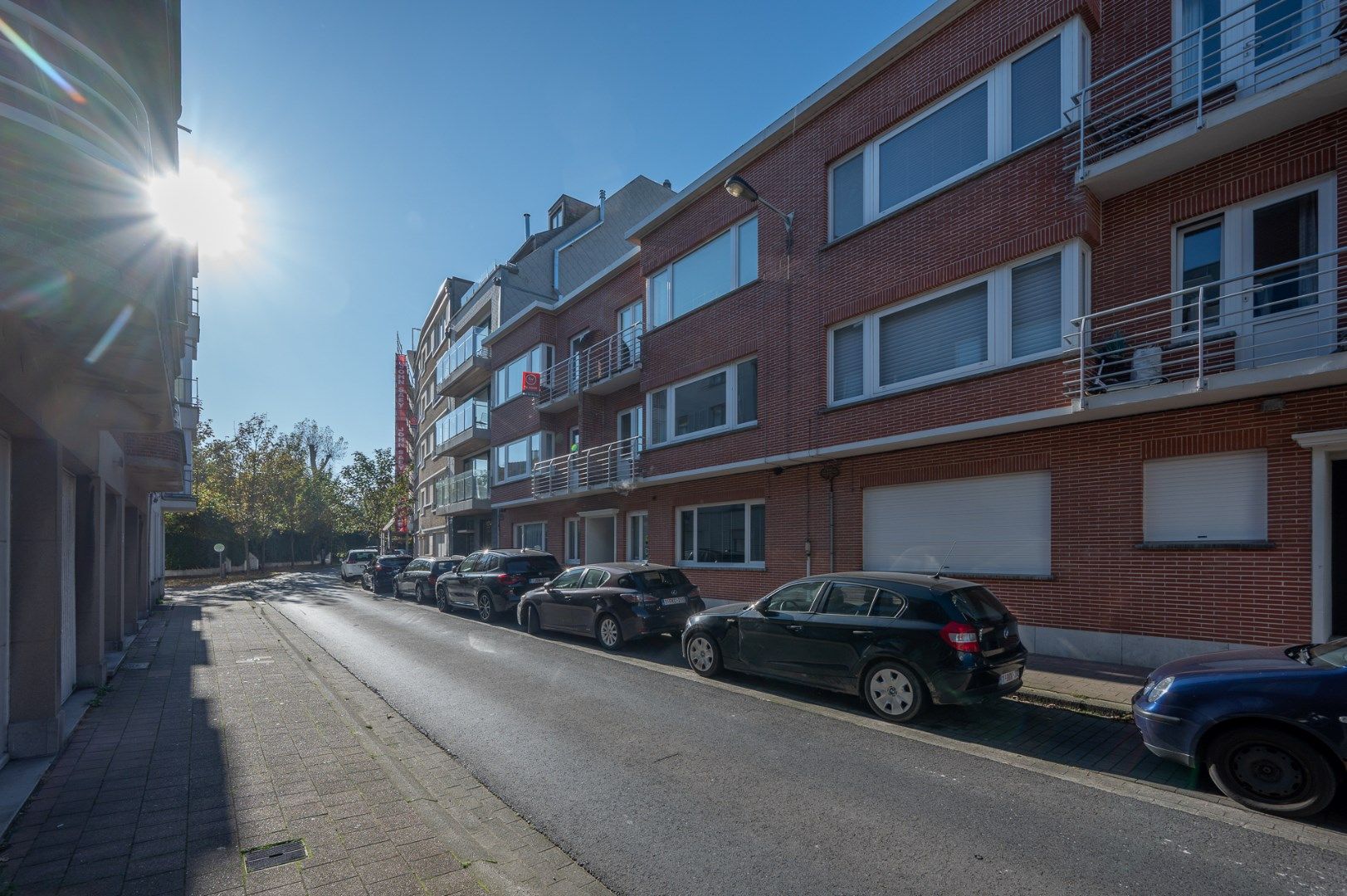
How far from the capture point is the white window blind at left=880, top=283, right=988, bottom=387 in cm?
1033

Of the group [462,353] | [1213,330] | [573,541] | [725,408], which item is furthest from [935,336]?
[462,353]

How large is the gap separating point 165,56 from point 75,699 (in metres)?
6.86

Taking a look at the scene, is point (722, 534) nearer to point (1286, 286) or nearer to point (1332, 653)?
point (1286, 286)

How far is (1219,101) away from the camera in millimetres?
8297

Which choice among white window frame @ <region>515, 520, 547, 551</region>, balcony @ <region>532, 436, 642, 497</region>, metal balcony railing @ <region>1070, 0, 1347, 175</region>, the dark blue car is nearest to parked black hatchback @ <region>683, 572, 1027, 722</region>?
the dark blue car

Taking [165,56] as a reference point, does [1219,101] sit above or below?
above

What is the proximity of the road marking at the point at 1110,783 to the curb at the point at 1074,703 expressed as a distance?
132 centimetres

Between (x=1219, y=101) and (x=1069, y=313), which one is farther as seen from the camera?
(x=1069, y=313)

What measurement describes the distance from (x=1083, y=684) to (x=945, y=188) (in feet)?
24.8

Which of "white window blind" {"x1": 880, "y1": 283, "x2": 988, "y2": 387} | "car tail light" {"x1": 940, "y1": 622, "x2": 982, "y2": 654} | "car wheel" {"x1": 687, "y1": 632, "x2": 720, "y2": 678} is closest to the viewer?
"car tail light" {"x1": 940, "y1": 622, "x2": 982, "y2": 654}

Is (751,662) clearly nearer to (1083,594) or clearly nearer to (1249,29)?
(1083,594)

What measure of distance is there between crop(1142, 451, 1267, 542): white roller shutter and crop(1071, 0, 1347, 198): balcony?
386cm

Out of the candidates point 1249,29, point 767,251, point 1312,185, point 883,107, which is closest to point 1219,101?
point 1249,29

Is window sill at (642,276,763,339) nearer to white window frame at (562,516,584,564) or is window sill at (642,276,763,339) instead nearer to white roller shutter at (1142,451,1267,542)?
white window frame at (562,516,584,564)
